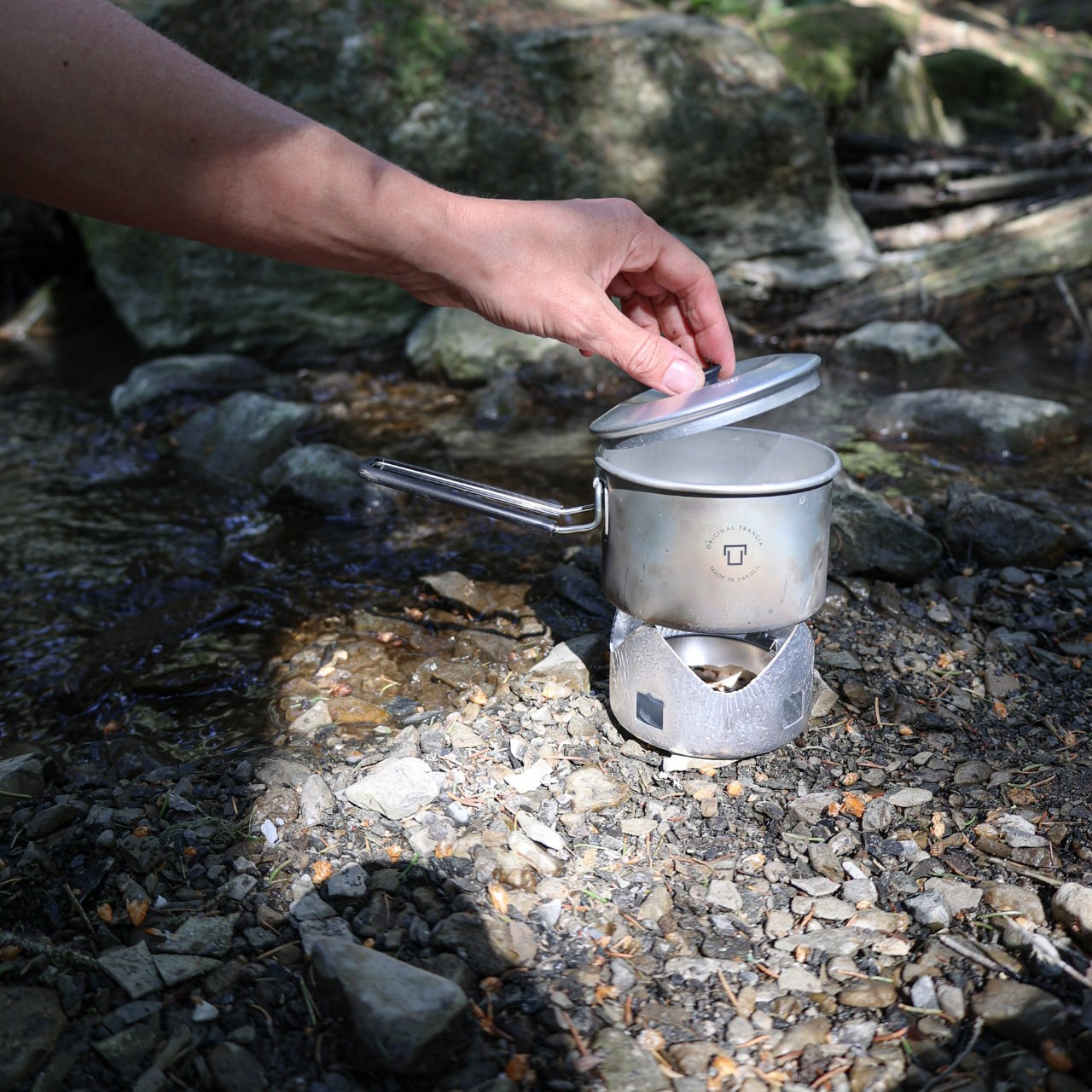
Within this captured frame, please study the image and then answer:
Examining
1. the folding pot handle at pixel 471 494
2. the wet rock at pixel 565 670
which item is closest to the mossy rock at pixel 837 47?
the wet rock at pixel 565 670

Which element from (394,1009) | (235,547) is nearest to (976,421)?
(235,547)

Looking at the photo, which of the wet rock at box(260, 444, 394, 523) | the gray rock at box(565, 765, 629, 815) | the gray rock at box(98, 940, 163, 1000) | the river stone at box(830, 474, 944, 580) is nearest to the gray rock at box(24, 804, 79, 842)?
the gray rock at box(98, 940, 163, 1000)

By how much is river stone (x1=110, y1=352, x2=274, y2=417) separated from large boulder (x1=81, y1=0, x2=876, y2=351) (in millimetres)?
699

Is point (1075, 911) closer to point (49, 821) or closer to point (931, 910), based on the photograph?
point (931, 910)

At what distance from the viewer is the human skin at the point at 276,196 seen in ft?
6.72

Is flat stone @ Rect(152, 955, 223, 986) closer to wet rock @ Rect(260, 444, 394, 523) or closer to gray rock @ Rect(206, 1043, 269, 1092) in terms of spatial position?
gray rock @ Rect(206, 1043, 269, 1092)

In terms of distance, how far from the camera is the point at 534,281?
2.51m

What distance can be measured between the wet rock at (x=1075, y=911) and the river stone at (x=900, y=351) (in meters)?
4.97

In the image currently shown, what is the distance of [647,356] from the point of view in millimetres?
2484

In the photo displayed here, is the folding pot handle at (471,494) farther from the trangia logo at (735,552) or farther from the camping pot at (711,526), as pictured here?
the trangia logo at (735,552)

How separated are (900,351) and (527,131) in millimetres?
3324

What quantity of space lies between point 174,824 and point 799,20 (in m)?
10.0

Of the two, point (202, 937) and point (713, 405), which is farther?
point (713, 405)

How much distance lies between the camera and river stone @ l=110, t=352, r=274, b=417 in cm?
651
